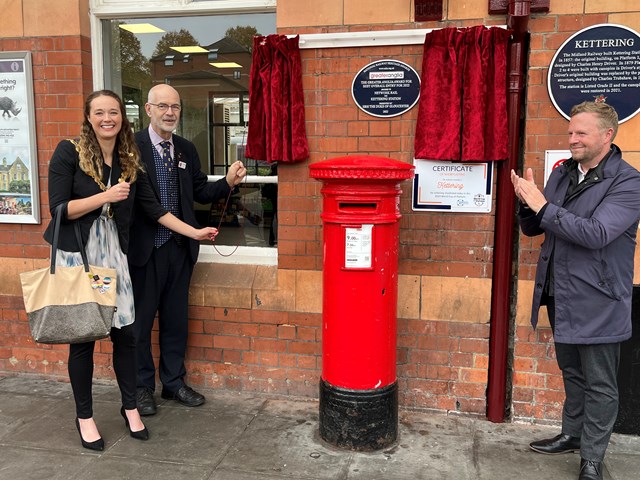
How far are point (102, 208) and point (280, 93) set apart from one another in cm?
142

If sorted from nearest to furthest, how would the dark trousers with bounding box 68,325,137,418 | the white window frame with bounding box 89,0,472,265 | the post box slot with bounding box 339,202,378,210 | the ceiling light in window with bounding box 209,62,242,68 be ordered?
the post box slot with bounding box 339,202,378,210 → the dark trousers with bounding box 68,325,137,418 → the white window frame with bounding box 89,0,472,265 → the ceiling light in window with bounding box 209,62,242,68

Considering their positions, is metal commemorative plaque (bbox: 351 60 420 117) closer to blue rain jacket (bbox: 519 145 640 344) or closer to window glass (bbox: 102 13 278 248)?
window glass (bbox: 102 13 278 248)

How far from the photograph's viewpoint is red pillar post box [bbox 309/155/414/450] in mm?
3166

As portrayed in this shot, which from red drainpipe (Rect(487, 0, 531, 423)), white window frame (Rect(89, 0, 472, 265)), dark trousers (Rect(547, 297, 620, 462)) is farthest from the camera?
white window frame (Rect(89, 0, 472, 265))

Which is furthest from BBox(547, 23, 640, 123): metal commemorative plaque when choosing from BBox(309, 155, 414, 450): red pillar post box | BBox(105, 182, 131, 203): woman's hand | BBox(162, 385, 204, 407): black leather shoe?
BBox(162, 385, 204, 407): black leather shoe

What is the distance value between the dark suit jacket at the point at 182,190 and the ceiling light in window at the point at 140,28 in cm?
109

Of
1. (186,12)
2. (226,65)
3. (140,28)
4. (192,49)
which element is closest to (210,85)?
(226,65)

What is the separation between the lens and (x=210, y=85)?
4.62 meters

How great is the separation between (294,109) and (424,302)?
1.62 m

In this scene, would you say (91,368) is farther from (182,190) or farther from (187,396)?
(182,190)

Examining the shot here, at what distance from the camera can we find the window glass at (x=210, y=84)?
445 centimetres

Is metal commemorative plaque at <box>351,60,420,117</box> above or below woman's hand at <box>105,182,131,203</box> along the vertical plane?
above

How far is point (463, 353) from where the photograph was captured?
3959 mm

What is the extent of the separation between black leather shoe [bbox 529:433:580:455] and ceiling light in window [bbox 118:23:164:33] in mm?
4112
